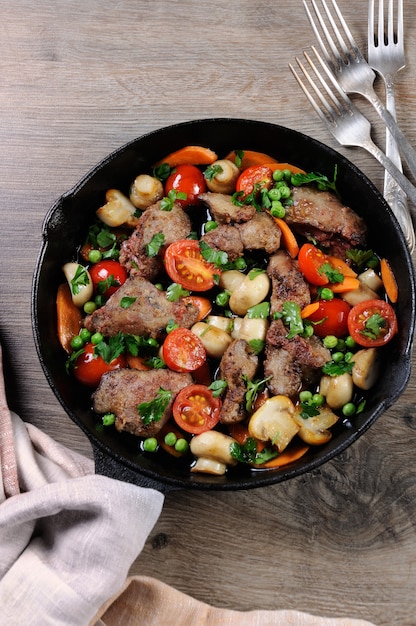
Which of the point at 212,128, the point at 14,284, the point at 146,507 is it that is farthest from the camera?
the point at 14,284

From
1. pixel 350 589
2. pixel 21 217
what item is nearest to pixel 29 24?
pixel 21 217

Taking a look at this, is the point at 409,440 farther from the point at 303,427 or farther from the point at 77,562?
the point at 77,562

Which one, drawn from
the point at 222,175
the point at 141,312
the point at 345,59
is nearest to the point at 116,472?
the point at 141,312

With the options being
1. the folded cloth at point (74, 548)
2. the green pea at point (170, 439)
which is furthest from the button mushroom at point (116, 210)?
the green pea at point (170, 439)

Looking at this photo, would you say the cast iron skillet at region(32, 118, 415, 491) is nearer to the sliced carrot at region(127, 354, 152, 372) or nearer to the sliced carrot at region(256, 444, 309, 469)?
the sliced carrot at region(256, 444, 309, 469)

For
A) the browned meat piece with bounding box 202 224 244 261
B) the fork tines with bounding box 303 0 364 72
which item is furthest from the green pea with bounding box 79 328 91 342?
the fork tines with bounding box 303 0 364 72

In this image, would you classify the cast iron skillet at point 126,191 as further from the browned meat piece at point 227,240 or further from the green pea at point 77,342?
the browned meat piece at point 227,240
